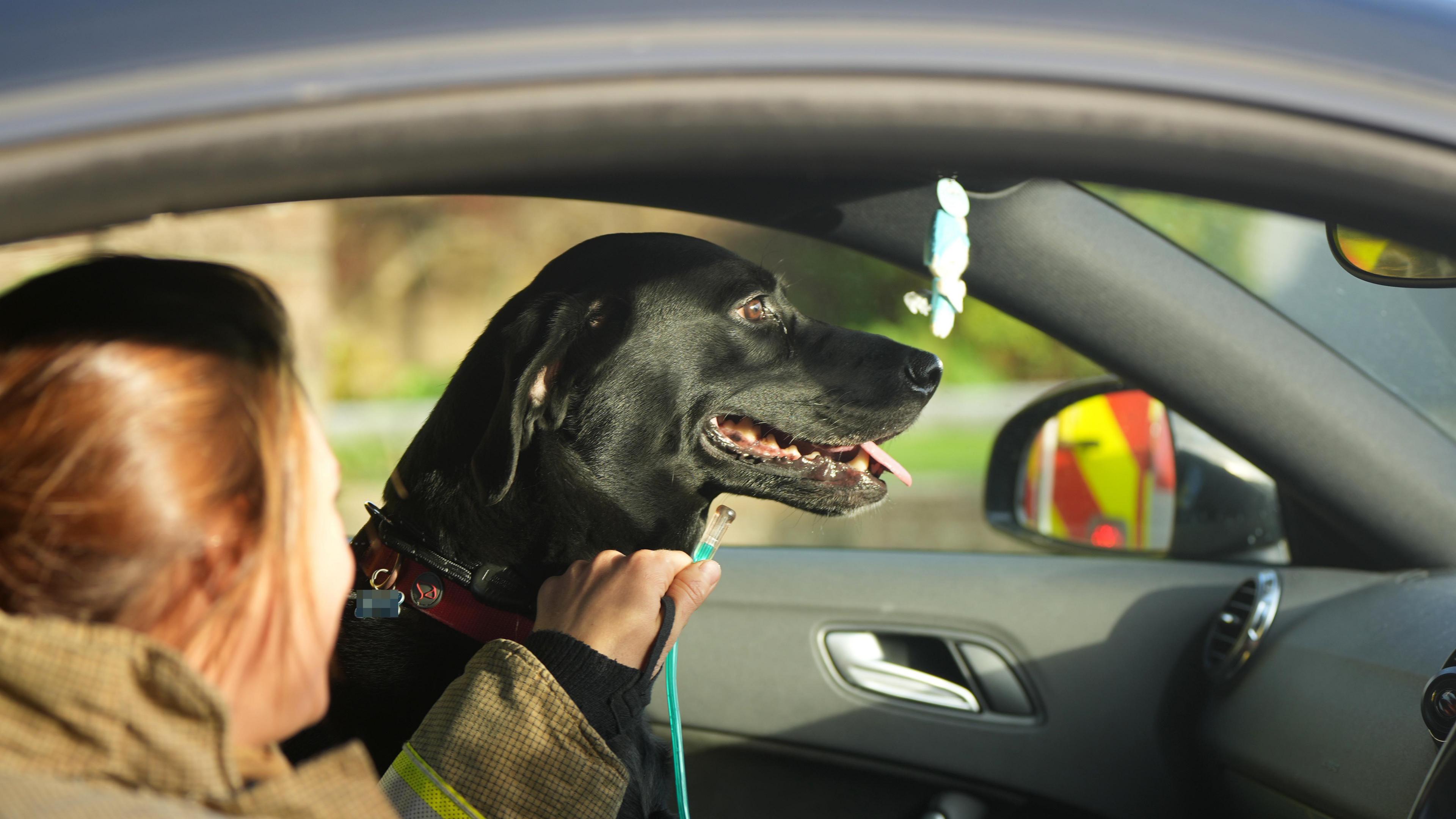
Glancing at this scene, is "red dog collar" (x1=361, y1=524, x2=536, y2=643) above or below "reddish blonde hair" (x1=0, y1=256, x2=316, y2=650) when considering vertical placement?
below

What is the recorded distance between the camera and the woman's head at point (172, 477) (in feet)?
2.58

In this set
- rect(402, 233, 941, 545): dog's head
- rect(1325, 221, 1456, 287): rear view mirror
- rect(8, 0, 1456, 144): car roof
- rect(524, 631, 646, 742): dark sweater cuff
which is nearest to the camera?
rect(8, 0, 1456, 144): car roof

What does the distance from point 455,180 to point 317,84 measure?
0.20 m

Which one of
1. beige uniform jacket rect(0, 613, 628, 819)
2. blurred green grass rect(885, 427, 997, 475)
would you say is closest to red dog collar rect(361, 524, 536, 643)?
beige uniform jacket rect(0, 613, 628, 819)

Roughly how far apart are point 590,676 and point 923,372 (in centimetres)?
129

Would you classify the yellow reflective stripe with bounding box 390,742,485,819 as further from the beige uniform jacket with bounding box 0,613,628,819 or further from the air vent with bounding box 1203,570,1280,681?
the air vent with bounding box 1203,570,1280,681

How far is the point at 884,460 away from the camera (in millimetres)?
2496

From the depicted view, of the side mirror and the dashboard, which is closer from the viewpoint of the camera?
the dashboard

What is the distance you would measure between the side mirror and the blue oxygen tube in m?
0.88

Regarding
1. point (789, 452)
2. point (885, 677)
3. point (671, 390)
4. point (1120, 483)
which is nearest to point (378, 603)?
point (671, 390)

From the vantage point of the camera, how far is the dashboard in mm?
1567

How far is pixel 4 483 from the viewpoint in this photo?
80 centimetres

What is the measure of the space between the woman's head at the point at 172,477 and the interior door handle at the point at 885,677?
1.60 metres

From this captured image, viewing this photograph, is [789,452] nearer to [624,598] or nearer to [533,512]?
[533,512]
